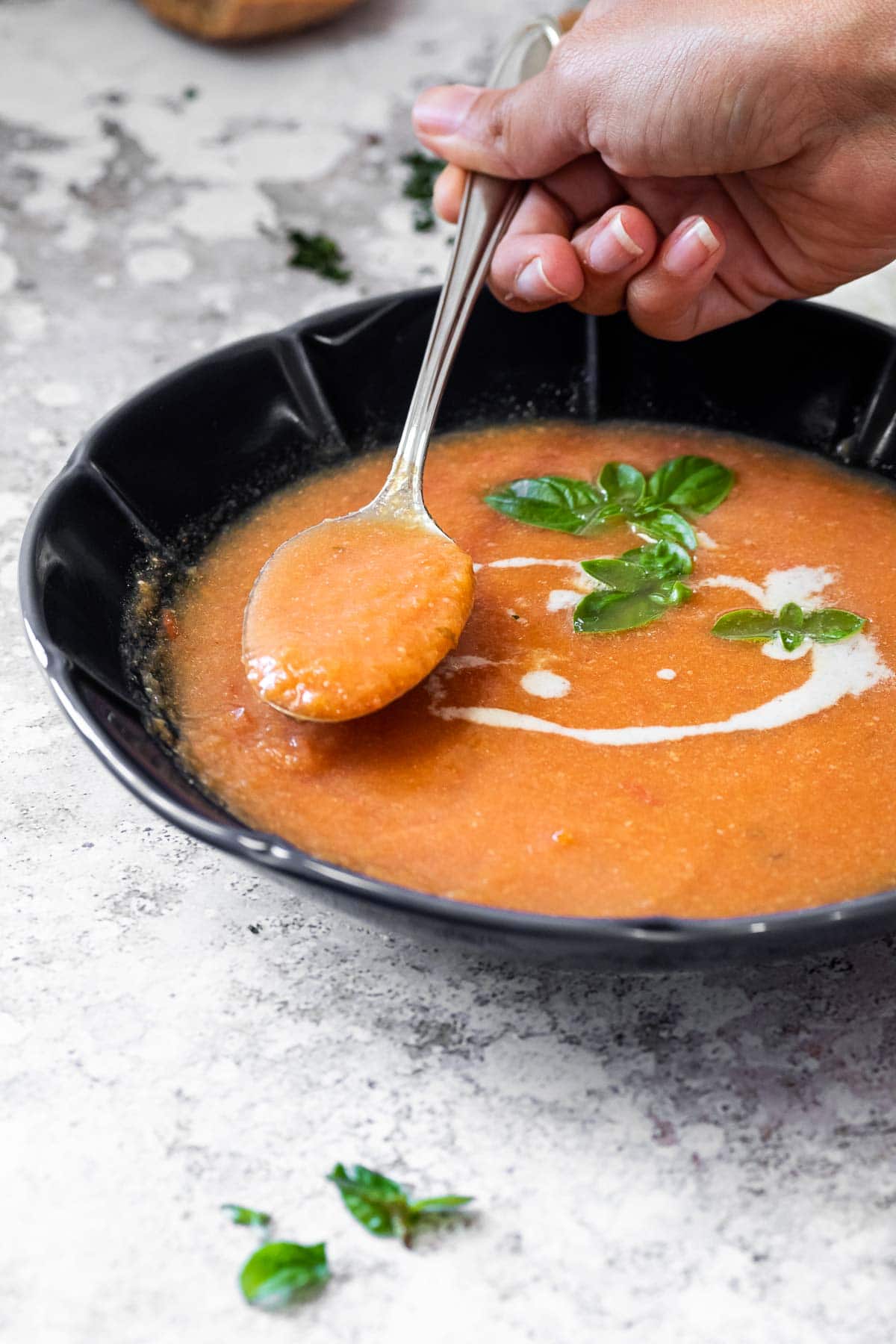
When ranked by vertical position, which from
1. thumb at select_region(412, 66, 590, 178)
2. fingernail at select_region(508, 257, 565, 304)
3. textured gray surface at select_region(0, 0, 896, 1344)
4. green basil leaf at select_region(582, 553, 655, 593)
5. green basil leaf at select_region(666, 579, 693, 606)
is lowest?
textured gray surface at select_region(0, 0, 896, 1344)

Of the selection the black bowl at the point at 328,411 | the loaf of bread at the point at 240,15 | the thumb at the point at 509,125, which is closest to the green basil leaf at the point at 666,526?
the black bowl at the point at 328,411

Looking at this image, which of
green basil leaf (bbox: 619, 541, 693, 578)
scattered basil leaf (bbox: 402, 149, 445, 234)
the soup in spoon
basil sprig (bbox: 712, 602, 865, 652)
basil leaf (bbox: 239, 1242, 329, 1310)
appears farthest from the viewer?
scattered basil leaf (bbox: 402, 149, 445, 234)

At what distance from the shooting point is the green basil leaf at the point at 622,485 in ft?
7.64

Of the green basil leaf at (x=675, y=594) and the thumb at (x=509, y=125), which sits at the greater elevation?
the thumb at (x=509, y=125)

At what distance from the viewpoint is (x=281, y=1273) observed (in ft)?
4.55

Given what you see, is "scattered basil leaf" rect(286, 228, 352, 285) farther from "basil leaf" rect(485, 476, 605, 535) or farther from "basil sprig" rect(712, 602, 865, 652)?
"basil sprig" rect(712, 602, 865, 652)

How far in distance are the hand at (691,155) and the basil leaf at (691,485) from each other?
0.27 m

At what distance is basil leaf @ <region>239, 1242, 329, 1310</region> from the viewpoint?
138 centimetres

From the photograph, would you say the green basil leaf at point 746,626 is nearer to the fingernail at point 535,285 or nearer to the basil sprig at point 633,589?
the basil sprig at point 633,589

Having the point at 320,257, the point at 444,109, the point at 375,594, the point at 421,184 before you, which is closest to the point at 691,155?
the point at 444,109

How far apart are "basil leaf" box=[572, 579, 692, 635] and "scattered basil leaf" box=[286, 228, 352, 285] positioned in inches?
58.7

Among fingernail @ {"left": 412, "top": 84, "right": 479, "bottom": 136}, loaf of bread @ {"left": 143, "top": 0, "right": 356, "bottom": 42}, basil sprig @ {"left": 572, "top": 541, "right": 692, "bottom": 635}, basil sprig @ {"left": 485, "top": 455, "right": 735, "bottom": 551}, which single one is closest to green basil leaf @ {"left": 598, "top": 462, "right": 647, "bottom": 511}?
basil sprig @ {"left": 485, "top": 455, "right": 735, "bottom": 551}

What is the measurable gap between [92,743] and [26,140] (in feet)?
8.69

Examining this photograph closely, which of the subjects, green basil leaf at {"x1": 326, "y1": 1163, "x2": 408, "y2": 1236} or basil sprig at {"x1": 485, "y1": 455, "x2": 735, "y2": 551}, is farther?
basil sprig at {"x1": 485, "y1": 455, "x2": 735, "y2": 551}
